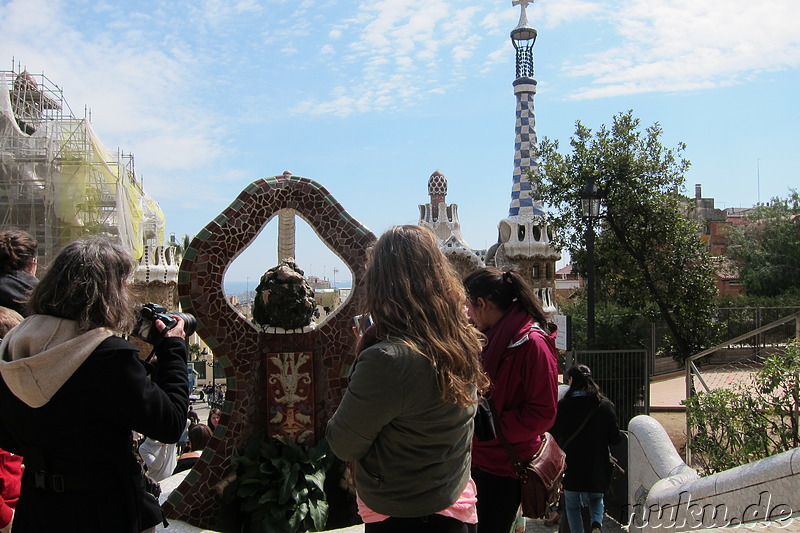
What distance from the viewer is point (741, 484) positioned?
368cm

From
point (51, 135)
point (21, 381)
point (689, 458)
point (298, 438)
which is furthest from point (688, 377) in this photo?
point (51, 135)

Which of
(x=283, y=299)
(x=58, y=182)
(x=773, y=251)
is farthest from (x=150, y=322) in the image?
(x=773, y=251)

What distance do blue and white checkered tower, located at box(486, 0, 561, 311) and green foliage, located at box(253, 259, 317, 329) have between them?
10.2 metres

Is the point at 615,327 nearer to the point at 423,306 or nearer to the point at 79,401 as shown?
the point at 423,306

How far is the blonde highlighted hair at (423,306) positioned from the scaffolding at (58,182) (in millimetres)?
17681

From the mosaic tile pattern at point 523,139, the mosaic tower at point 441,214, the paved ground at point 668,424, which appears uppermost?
the mosaic tile pattern at point 523,139

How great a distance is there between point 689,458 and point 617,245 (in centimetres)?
461

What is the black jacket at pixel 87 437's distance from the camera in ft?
7.00

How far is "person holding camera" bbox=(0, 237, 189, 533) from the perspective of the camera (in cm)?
212

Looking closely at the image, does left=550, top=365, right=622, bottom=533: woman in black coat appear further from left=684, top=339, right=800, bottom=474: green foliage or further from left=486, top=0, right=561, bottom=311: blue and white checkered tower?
left=486, top=0, right=561, bottom=311: blue and white checkered tower

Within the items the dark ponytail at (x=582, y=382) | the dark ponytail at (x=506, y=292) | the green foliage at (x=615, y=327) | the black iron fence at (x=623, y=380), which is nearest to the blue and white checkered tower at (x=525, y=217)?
the green foliage at (x=615, y=327)

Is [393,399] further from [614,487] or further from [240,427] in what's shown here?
[614,487]

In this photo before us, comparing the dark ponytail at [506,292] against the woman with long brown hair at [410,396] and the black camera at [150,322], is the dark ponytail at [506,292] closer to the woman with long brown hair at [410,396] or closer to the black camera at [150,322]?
the woman with long brown hair at [410,396]

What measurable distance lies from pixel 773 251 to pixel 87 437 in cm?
2793
